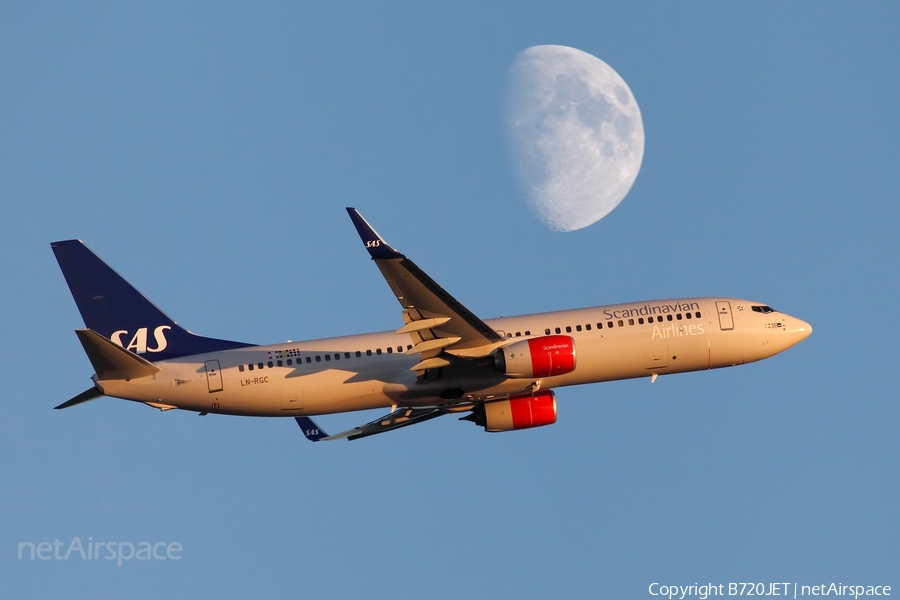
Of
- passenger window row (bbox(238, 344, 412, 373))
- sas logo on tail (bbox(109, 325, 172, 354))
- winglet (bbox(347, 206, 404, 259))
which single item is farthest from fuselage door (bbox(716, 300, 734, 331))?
sas logo on tail (bbox(109, 325, 172, 354))

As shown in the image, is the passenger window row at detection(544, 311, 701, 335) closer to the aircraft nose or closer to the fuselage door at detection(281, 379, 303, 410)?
the aircraft nose

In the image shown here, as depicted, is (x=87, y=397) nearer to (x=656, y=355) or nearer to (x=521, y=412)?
(x=521, y=412)

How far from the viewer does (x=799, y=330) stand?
52.9m

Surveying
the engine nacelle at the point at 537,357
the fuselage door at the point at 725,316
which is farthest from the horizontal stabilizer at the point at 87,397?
the fuselage door at the point at 725,316

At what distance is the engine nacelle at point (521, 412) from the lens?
4934cm

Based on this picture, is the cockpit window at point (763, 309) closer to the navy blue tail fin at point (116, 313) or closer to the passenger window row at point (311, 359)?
the passenger window row at point (311, 359)

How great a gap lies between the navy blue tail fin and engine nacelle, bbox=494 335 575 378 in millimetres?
11137

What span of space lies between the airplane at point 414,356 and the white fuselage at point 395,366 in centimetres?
4

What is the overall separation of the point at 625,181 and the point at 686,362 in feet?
43.1

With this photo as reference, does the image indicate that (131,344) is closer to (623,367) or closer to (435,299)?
(435,299)

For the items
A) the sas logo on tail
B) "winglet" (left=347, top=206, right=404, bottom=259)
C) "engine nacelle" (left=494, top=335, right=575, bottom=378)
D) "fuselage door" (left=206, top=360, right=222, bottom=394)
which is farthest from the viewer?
the sas logo on tail

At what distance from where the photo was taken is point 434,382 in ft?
157

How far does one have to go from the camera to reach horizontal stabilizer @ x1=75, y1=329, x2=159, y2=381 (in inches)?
1713

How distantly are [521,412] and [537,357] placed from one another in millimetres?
4295
